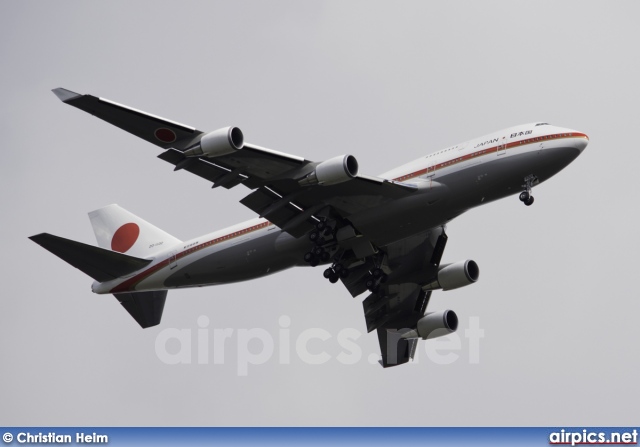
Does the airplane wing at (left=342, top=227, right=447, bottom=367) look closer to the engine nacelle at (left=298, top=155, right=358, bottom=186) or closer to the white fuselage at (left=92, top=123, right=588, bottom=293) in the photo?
the white fuselage at (left=92, top=123, right=588, bottom=293)

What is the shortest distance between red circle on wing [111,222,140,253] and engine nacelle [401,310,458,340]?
14772 millimetres

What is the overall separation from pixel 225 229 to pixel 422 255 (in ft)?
31.4

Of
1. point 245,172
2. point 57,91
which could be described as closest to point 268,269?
point 245,172

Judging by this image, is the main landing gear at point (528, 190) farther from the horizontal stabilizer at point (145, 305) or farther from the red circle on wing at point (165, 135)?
the horizontal stabilizer at point (145, 305)

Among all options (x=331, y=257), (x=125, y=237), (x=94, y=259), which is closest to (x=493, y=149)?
(x=331, y=257)

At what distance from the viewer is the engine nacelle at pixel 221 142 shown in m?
40.3

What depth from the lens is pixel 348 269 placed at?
48812 millimetres

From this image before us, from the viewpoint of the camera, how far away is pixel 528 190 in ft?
142

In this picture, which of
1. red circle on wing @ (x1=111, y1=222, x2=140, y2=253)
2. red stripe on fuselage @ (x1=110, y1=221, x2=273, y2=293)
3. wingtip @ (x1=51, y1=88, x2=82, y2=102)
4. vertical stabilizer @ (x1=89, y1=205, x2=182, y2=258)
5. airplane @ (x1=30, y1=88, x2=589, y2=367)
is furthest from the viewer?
red circle on wing @ (x1=111, y1=222, x2=140, y2=253)

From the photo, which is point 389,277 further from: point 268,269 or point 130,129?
point 130,129

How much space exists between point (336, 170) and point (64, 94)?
10.7 meters

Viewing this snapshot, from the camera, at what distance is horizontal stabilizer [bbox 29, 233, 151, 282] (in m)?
48.1

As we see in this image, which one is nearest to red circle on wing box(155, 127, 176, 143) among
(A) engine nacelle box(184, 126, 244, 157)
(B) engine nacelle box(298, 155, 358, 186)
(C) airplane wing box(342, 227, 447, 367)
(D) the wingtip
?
(A) engine nacelle box(184, 126, 244, 157)

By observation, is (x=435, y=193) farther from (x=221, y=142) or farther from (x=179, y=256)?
(x=179, y=256)
